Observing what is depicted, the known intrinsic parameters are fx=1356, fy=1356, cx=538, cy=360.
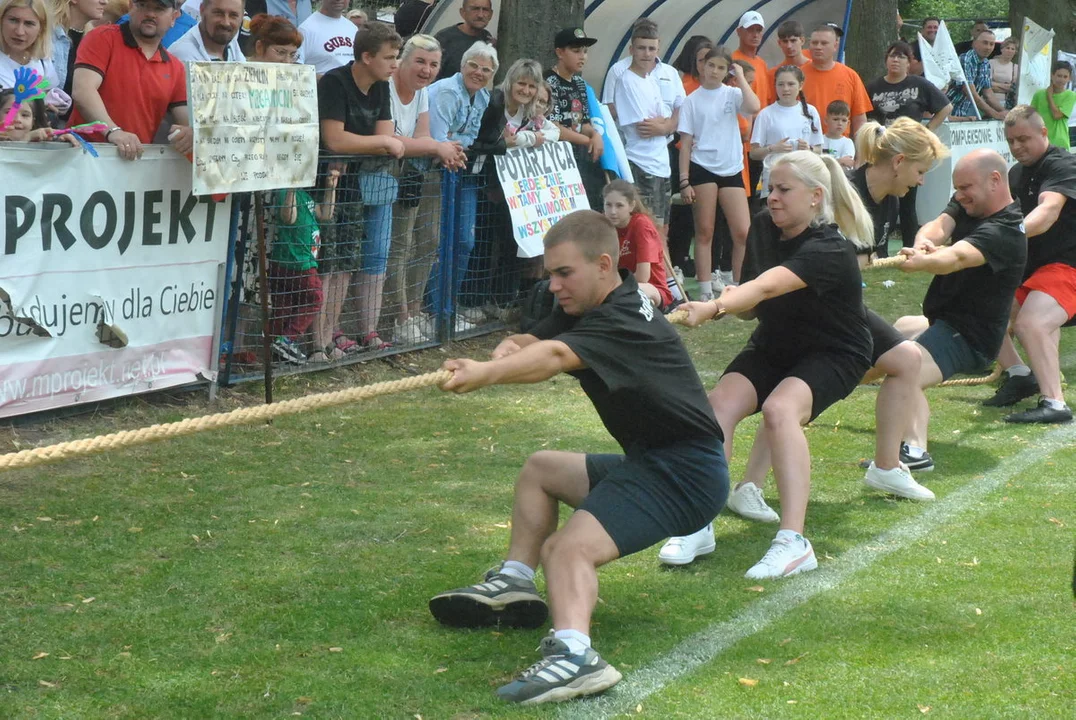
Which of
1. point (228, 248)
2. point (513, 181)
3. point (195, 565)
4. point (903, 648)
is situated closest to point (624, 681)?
point (903, 648)

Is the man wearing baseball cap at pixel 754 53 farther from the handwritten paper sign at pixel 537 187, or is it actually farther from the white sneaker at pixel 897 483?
the white sneaker at pixel 897 483

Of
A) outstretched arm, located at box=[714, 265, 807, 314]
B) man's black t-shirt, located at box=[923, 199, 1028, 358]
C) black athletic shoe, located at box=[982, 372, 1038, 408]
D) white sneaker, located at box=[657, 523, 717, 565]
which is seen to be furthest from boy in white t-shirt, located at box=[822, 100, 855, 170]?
white sneaker, located at box=[657, 523, 717, 565]

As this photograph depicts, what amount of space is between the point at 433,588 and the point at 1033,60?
15654 millimetres

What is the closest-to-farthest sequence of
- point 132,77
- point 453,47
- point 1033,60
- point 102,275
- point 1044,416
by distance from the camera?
point 102,275, point 132,77, point 1044,416, point 453,47, point 1033,60

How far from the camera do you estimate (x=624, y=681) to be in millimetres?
4121

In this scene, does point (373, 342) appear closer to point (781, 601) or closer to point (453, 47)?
point (453, 47)

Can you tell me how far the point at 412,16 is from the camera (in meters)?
12.6

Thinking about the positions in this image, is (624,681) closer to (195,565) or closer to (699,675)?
(699,675)

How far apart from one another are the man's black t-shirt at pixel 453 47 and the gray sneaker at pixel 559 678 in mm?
6821

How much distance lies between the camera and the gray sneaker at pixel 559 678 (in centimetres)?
390

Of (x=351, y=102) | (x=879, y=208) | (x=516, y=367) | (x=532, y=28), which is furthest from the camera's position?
(x=532, y=28)

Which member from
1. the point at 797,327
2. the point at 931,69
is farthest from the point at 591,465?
the point at 931,69

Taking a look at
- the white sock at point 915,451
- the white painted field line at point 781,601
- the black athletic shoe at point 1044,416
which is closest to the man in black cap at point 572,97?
the black athletic shoe at point 1044,416

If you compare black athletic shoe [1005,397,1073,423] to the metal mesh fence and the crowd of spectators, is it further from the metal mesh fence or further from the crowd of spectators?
the metal mesh fence
